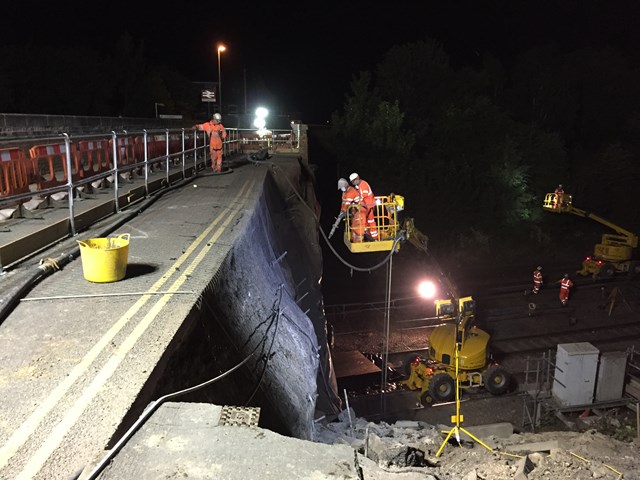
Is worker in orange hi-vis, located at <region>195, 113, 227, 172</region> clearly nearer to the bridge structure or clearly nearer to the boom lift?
the bridge structure

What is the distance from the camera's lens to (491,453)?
786 centimetres

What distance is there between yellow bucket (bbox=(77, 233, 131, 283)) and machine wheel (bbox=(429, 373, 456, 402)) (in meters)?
11.0

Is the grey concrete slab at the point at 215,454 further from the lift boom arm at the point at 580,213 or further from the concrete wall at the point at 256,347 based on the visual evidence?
the lift boom arm at the point at 580,213

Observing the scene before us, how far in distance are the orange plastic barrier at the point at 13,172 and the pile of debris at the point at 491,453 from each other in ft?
23.0

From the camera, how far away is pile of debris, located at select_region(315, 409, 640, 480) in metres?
6.25

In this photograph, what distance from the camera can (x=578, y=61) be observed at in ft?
194

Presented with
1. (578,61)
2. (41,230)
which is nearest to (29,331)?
(41,230)

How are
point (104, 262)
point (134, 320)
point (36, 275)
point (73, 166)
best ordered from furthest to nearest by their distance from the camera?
point (73, 166)
point (36, 275)
point (104, 262)
point (134, 320)

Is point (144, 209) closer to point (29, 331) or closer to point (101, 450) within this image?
point (29, 331)

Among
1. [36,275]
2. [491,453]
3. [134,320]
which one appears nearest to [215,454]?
[134,320]

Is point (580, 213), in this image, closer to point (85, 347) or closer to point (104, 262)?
point (104, 262)

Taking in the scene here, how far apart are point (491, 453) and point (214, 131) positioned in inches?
481

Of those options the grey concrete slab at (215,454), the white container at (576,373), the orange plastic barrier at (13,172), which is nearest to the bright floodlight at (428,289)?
the white container at (576,373)

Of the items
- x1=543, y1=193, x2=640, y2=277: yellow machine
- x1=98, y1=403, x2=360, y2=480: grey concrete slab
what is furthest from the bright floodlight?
x1=543, y1=193, x2=640, y2=277: yellow machine
